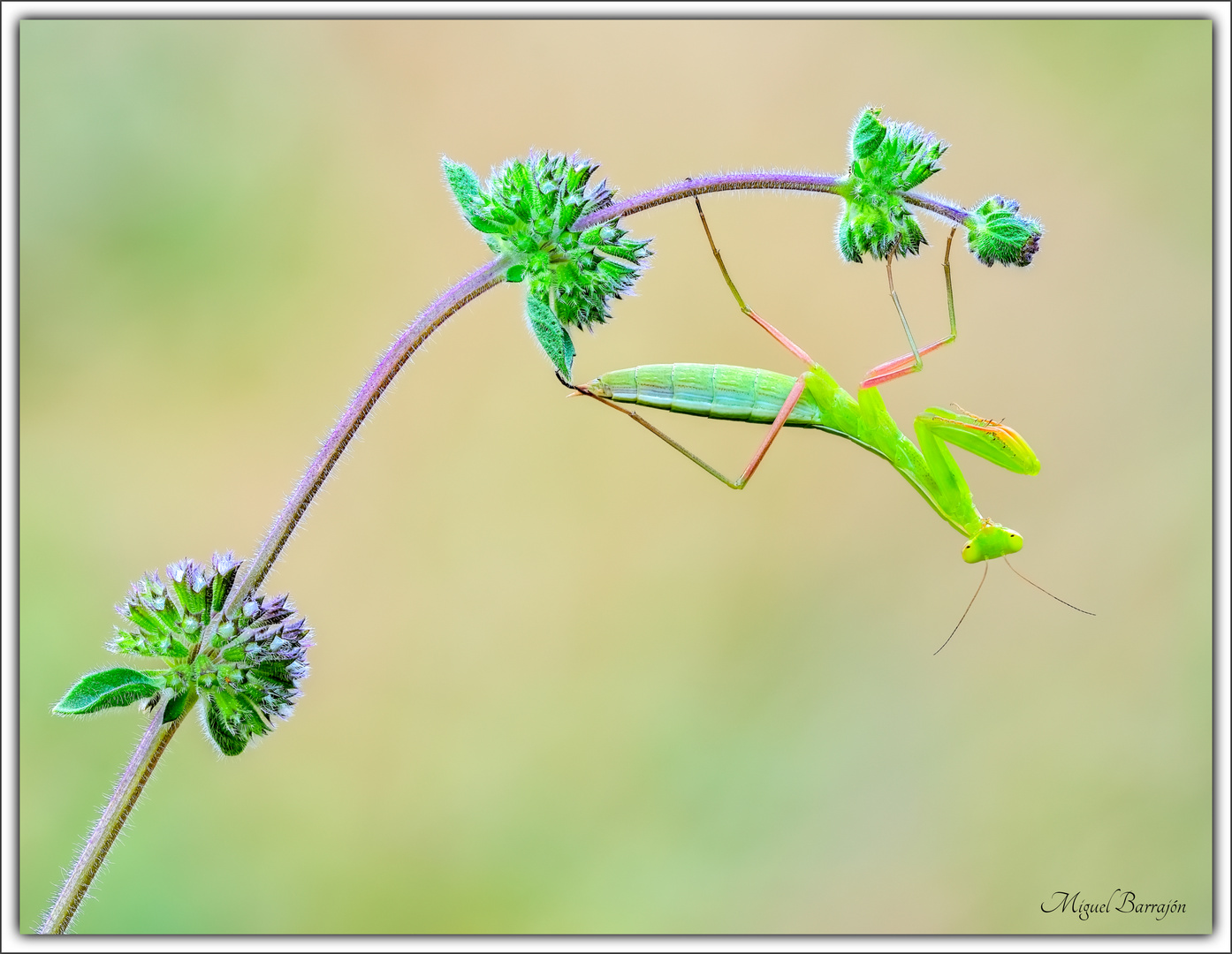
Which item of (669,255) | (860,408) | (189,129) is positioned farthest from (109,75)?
(860,408)

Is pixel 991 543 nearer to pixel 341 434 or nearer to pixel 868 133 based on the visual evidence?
pixel 868 133

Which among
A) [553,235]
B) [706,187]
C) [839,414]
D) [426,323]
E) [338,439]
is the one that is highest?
[839,414]

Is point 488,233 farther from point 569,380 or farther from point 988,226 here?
point 988,226

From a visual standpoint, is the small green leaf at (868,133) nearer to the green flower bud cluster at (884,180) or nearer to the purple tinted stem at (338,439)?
the green flower bud cluster at (884,180)

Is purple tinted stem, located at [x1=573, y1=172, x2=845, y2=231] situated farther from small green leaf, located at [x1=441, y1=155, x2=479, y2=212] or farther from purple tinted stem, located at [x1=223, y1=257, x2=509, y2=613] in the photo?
purple tinted stem, located at [x1=223, y1=257, x2=509, y2=613]

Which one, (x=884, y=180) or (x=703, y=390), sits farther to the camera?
(x=703, y=390)

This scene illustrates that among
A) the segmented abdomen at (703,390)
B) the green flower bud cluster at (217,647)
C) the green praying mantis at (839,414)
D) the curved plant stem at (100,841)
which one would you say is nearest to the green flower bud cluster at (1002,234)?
the green praying mantis at (839,414)

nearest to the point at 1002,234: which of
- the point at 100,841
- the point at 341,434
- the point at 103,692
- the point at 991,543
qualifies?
the point at 991,543
